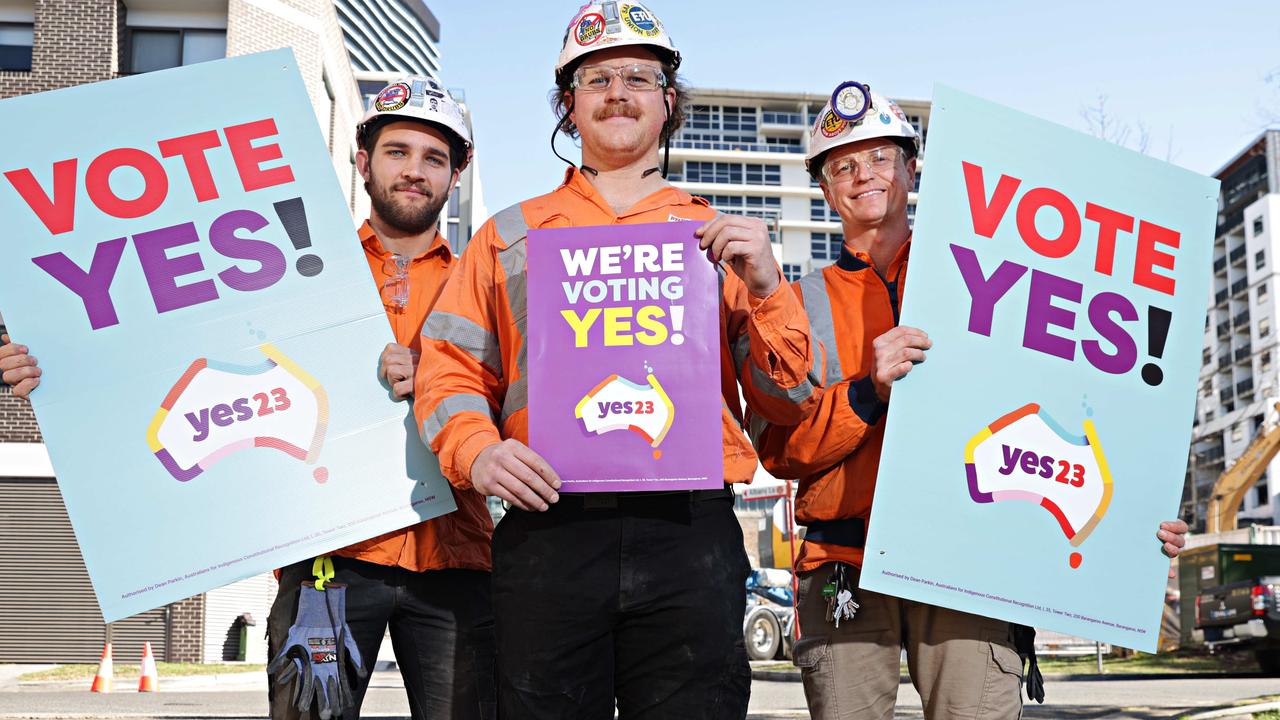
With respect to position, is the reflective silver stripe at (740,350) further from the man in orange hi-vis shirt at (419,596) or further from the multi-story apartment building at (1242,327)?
the multi-story apartment building at (1242,327)

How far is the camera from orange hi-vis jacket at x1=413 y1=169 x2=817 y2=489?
118 inches

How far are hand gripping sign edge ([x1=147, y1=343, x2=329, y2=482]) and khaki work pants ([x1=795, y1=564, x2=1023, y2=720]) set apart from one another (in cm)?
147

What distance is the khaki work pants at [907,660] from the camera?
3.34m

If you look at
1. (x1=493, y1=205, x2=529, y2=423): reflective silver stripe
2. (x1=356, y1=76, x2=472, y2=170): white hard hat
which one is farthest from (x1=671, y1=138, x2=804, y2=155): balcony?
(x1=493, y1=205, x2=529, y2=423): reflective silver stripe

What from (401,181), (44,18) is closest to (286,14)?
(44,18)

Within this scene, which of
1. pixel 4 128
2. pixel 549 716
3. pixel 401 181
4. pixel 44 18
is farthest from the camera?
pixel 44 18

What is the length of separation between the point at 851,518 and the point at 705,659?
81 centimetres

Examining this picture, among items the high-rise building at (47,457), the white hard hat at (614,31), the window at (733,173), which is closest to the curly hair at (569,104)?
the white hard hat at (614,31)

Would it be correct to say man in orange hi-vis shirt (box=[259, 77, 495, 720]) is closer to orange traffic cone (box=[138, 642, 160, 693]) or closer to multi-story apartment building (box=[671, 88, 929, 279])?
orange traffic cone (box=[138, 642, 160, 693])

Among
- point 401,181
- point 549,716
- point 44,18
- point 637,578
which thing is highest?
point 44,18

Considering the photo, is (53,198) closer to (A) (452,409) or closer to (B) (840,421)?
(A) (452,409)

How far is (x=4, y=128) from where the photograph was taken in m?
3.58

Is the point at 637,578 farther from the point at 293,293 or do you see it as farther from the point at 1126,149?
the point at 1126,149

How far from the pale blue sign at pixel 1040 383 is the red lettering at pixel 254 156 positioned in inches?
73.1
